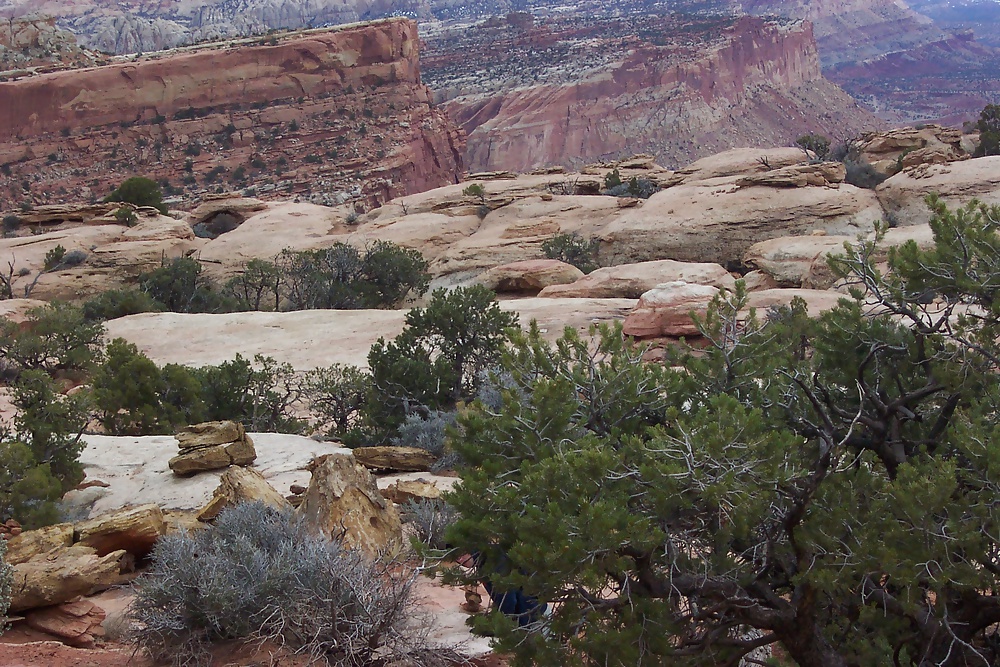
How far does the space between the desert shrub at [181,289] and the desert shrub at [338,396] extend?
36.5 feet

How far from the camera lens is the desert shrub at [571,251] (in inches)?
910

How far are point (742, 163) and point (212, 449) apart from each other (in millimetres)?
25924

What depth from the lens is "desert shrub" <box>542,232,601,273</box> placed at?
23.1 metres

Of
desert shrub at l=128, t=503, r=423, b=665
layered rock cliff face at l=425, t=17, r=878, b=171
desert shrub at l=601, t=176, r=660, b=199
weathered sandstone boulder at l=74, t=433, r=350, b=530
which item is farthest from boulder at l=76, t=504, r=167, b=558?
layered rock cliff face at l=425, t=17, r=878, b=171

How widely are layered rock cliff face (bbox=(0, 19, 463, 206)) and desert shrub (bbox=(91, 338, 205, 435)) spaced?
134ft

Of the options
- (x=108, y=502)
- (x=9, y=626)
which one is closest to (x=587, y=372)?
(x=9, y=626)

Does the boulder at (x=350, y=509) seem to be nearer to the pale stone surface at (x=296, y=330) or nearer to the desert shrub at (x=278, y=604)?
the desert shrub at (x=278, y=604)

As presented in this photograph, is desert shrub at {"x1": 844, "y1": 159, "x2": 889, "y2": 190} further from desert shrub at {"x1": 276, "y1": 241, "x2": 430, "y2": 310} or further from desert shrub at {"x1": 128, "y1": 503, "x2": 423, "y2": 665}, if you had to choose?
desert shrub at {"x1": 128, "y1": 503, "x2": 423, "y2": 665}

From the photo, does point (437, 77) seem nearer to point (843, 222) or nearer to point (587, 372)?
point (843, 222)

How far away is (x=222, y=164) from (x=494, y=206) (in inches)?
1233

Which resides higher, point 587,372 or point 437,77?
point 587,372

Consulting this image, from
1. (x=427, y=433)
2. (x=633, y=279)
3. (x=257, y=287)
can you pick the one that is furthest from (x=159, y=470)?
(x=257, y=287)

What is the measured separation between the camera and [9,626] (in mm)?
5305

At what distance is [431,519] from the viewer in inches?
248
